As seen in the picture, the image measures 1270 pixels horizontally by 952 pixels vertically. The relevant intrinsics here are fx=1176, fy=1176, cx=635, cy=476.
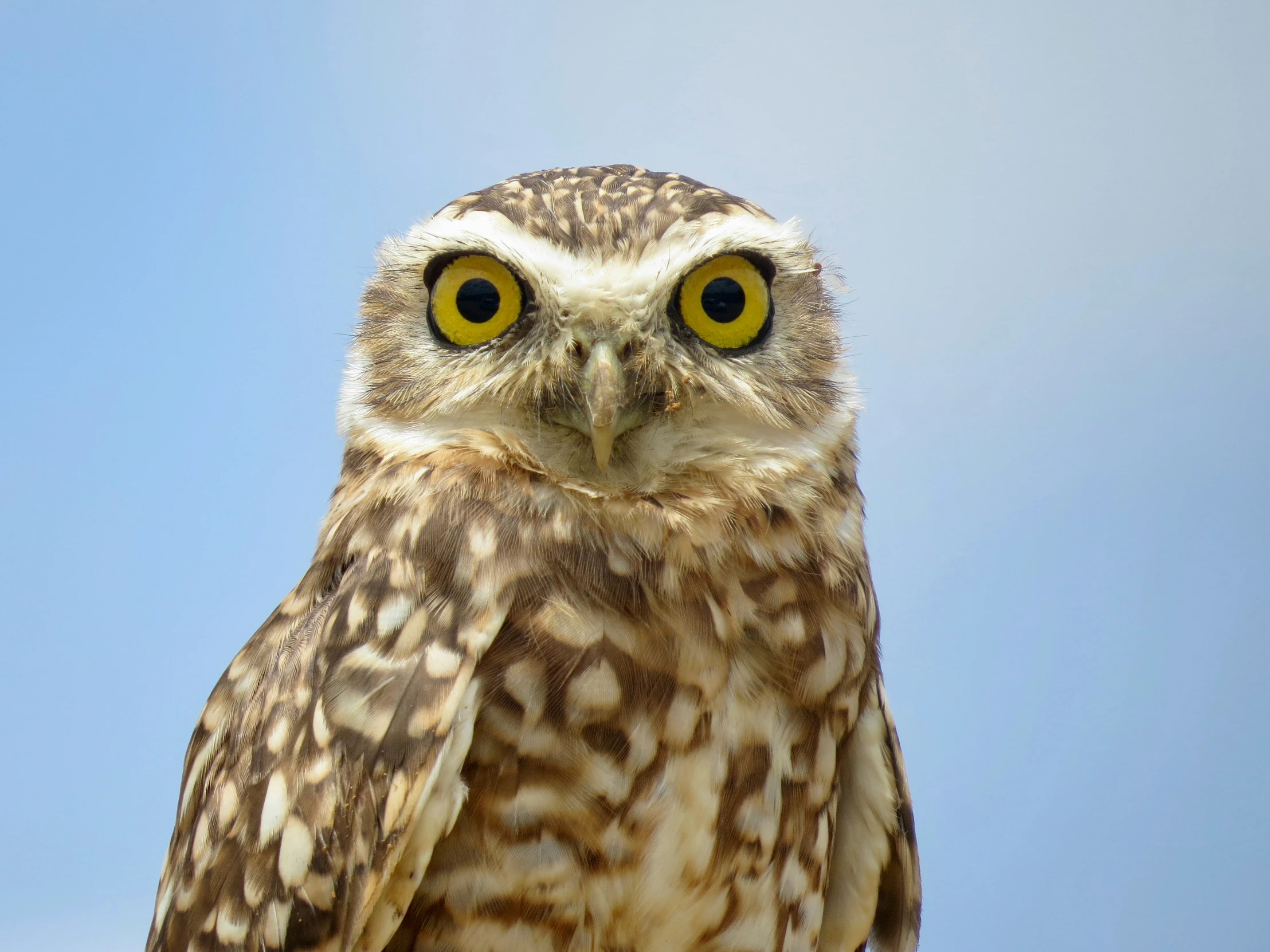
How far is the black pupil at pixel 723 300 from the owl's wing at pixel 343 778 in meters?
0.47

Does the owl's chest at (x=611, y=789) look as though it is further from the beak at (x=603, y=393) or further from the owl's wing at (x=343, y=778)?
the beak at (x=603, y=393)

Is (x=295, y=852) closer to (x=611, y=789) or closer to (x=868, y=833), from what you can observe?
(x=611, y=789)

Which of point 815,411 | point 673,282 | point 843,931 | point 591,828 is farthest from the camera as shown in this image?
point 843,931

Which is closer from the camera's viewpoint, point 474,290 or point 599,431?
point 599,431

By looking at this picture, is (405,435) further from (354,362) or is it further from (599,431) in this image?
(599,431)

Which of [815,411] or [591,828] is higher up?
[815,411]

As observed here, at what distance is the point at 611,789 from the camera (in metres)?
1.40

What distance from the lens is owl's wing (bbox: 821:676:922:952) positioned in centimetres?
171

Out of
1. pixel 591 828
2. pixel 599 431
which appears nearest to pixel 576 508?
pixel 599 431

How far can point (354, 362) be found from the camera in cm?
172

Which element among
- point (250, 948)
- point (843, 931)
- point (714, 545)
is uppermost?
Answer: point (714, 545)

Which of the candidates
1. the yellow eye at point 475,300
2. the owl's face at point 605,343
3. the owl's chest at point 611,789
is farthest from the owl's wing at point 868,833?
the yellow eye at point 475,300

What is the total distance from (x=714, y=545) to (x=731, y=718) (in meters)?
0.22

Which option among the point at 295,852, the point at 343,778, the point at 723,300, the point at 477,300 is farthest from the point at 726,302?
the point at 295,852
